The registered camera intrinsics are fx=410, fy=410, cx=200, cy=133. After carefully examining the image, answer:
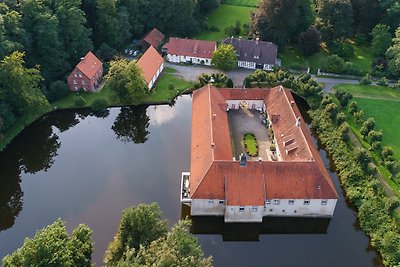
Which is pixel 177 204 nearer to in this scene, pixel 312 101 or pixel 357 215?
pixel 357 215

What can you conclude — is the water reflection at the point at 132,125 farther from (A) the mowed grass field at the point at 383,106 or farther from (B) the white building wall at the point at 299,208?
(A) the mowed grass field at the point at 383,106

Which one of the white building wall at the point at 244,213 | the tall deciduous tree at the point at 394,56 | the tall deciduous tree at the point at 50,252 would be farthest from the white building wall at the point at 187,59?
the tall deciduous tree at the point at 50,252

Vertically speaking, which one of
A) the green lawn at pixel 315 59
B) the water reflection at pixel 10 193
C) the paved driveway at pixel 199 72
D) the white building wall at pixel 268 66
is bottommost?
the water reflection at pixel 10 193

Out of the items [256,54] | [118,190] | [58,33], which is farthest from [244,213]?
[58,33]

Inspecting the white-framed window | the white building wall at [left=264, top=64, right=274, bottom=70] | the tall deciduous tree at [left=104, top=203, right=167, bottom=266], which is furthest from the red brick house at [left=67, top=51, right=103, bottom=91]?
the tall deciduous tree at [left=104, top=203, right=167, bottom=266]

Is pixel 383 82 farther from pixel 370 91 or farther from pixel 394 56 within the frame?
pixel 394 56

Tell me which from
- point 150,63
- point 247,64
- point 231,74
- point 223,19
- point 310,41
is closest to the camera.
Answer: point 150,63
